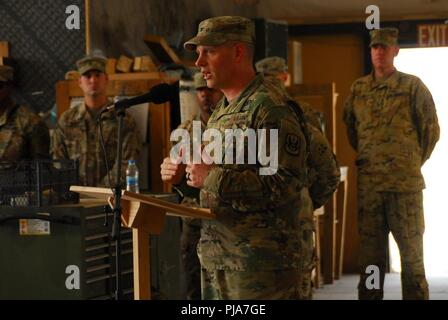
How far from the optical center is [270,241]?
10.9 feet

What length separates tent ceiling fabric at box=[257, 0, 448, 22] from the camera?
7.99 m

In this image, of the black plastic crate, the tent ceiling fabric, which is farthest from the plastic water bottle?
the tent ceiling fabric

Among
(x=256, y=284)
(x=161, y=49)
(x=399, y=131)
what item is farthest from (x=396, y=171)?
(x=256, y=284)

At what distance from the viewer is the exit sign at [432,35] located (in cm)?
808

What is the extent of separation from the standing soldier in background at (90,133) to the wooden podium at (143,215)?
2.46 metres

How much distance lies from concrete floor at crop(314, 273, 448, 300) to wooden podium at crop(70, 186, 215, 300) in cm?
390

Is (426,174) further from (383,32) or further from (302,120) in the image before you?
(302,120)

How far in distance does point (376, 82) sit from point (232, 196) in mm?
3091

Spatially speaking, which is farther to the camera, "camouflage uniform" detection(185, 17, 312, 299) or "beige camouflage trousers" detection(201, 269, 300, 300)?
"beige camouflage trousers" detection(201, 269, 300, 300)

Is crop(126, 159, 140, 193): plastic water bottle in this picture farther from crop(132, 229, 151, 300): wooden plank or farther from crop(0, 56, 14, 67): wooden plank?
crop(132, 229, 151, 300): wooden plank

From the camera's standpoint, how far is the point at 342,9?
27.2 ft

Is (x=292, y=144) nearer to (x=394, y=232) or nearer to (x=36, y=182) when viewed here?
(x=36, y=182)

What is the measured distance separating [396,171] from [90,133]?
6.16ft

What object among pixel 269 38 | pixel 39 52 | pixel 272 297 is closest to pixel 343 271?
pixel 269 38
